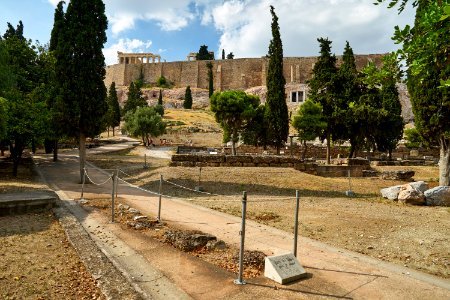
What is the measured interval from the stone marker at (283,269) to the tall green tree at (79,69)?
13.0m

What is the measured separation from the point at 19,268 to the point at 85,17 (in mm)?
13805

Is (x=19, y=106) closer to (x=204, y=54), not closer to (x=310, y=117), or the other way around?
(x=310, y=117)

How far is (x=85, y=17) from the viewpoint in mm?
16062

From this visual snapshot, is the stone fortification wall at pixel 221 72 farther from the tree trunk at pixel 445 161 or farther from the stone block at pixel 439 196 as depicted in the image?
the stone block at pixel 439 196

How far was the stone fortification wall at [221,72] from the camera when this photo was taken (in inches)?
3711

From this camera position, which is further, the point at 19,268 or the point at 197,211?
the point at 197,211

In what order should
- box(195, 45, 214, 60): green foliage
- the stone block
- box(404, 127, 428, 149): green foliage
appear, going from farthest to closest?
Result: box(195, 45, 214, 60): green foliage, box(404, 127, 428, 149): green foliage, the stone block

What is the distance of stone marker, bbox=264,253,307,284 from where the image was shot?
4879 millimetres

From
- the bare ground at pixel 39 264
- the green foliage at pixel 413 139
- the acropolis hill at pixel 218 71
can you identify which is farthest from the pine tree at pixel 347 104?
the acropolis hill at pixel 218 71

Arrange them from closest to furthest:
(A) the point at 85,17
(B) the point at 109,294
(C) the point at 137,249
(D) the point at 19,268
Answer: (B) the point at 109,294 < (D) the point at 19,268 < (C) the point at 137,249 < (A) the point at 85,17

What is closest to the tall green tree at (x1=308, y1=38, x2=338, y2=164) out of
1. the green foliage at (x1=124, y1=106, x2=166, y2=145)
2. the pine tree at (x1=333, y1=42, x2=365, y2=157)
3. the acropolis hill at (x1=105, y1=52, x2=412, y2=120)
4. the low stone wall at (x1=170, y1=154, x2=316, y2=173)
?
the pine tree at (x1=333, y1=42, x2=365, y2=157)

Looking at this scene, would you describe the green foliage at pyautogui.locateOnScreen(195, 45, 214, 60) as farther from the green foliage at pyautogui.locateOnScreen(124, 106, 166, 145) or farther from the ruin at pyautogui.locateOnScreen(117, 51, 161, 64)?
the green foliage at pyautogui.locateOnScreen(124, 106, 166, 145)

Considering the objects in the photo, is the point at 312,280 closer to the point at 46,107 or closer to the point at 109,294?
the point at 109,294


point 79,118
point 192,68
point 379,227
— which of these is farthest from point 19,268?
point 192,68
